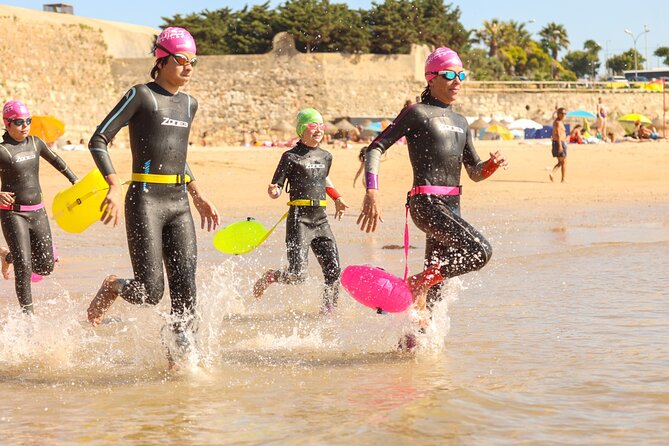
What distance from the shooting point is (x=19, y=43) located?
44.1 m

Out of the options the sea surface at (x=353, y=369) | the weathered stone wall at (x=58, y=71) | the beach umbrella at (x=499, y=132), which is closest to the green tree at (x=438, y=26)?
the beach umbrella at (x=499, y=132)

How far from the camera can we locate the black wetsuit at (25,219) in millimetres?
7367

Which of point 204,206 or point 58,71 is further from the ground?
point 58,71

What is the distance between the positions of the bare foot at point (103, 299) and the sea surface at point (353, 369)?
1.09 feet

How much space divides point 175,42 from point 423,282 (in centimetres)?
203

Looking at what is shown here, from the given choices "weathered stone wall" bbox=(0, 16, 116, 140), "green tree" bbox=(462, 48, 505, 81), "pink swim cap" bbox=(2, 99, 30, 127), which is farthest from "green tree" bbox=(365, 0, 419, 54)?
"pink swim cap" bbox=(2, 99, 30, 127)

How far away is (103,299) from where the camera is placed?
239 inches

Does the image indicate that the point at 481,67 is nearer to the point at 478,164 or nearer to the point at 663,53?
the point at 478,164

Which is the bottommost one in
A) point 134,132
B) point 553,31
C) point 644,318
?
point 644,318

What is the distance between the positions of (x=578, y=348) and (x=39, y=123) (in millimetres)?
24290

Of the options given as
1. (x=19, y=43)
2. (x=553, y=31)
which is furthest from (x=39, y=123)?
(x=553, y=31)

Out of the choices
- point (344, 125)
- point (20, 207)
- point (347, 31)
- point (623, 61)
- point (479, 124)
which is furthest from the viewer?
point (623, 61)

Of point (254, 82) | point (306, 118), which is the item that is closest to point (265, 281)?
point (306, 118)

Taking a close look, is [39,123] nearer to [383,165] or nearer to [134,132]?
[383,165]
